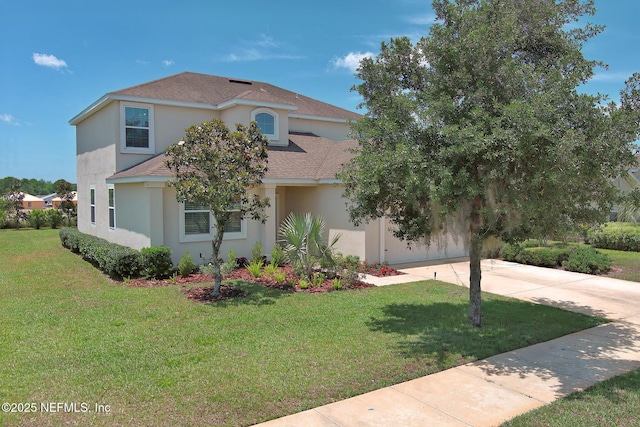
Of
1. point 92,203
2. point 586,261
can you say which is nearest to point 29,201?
point 92,203

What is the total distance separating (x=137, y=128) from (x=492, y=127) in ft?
43.1

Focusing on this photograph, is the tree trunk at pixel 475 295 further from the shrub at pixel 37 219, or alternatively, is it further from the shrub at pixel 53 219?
the shrub at pixel 37 219

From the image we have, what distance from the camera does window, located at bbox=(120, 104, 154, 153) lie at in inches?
595

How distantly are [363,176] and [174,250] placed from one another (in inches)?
330

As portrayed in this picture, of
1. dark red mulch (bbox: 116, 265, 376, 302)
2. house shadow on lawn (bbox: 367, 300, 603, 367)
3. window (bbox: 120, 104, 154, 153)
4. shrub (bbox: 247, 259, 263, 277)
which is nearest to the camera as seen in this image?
house shadow on lawn (bbox: 367, 300, 603, 367)

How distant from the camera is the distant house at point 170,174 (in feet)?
43.3

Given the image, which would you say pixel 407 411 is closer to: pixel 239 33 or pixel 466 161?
pixel 466 161

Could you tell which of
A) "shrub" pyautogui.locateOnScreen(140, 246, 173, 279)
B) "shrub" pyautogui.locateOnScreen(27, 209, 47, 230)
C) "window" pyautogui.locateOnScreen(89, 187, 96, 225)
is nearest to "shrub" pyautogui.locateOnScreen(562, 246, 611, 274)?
"shrub" pyautogui.locateOnScreen(140, 246, 173, 279)

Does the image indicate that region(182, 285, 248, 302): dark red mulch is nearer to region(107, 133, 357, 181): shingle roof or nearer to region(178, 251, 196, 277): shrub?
region(178, 251, 196, 277): shrub

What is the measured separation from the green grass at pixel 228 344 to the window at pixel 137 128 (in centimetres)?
594

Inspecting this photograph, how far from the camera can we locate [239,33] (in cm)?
1722

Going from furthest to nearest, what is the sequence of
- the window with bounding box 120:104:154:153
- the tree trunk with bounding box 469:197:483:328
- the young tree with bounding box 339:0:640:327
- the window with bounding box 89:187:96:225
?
the window with bounding box 89:187:96:225, the window with bounding box 120:104:154:153, the tree trunk with bounding box 469:197:483:328, the young tree with bounding box 339:0:640:327

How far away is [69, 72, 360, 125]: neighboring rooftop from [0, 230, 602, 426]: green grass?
7600 mm

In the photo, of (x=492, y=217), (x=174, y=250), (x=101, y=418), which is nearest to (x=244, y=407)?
(x=101, y=418)
